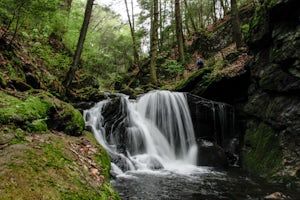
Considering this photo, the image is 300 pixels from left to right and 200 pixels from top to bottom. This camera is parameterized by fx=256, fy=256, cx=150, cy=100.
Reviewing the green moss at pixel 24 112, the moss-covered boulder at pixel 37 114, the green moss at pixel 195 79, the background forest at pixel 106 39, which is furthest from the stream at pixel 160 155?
the background forest at pixel 106 39

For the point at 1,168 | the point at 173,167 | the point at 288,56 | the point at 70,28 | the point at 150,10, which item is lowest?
the point at 173,167

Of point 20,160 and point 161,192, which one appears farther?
point 161,192

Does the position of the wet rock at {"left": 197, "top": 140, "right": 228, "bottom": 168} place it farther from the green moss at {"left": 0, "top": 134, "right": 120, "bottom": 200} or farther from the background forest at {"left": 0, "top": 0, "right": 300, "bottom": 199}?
the green moss at {"left": 0, "top": 134, "right": 120, "bottom": 200}

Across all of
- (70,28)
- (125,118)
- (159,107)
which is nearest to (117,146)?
(125,118)

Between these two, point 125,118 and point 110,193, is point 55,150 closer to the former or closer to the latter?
point 110,193

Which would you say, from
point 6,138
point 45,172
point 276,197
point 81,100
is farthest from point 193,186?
point 81,100

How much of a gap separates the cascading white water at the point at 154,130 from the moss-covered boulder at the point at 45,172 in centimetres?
406

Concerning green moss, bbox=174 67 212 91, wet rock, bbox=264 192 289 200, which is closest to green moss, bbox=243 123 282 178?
wet rock, bbox=264 192 289 200

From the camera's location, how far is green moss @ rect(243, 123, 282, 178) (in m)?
7.58

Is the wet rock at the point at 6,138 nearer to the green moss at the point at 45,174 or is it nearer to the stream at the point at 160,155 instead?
the green moss at the point at 45,174

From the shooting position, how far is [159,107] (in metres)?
11.1

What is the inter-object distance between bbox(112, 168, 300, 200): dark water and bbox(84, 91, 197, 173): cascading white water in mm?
1301

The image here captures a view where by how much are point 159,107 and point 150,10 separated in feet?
59.7

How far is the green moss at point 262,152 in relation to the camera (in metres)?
7.58
